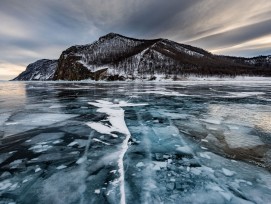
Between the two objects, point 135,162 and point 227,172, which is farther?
point 135,162

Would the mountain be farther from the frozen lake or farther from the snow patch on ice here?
the snow patch on ice

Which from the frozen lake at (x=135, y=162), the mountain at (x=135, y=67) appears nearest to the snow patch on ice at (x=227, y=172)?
the frozen lake at (x=135, y=162)

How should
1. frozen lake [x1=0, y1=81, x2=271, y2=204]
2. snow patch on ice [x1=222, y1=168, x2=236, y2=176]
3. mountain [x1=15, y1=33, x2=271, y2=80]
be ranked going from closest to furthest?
frozen lake [x1=0, y1=81, x2=271, y2=204]
snow patch on ice [x1=222, y1=168, x2=236, y2=176]
mountain [x1=15, y1=33, x2=271, y2=80]

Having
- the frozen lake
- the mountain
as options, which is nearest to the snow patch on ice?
the frozen lake

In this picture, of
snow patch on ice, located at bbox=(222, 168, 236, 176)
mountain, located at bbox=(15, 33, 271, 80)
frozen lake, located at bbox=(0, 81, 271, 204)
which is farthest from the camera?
mountain, located at bbox=(15, 33, 271, 80)

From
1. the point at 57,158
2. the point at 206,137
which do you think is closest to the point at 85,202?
the point at 57,158

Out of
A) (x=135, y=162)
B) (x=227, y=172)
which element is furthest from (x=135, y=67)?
(x=227, y=172)

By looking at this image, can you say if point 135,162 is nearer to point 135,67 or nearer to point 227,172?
point 227,172

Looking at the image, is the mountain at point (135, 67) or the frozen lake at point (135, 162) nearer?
the frozen lake at point (135, 162)

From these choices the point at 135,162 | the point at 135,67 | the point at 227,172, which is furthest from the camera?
the point at 135,67

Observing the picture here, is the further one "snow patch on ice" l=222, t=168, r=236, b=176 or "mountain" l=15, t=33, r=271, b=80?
"mountain" l=15, t=33, r=271, b=80

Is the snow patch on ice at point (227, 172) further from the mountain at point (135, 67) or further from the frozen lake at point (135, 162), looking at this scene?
Answer: the mountain at point (135, 67)

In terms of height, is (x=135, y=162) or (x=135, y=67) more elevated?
(x=135, y=162)

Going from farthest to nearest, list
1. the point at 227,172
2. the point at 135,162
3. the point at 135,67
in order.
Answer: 1. the point at 135,67
2. the point at 135,162
3. the point at 227,172
